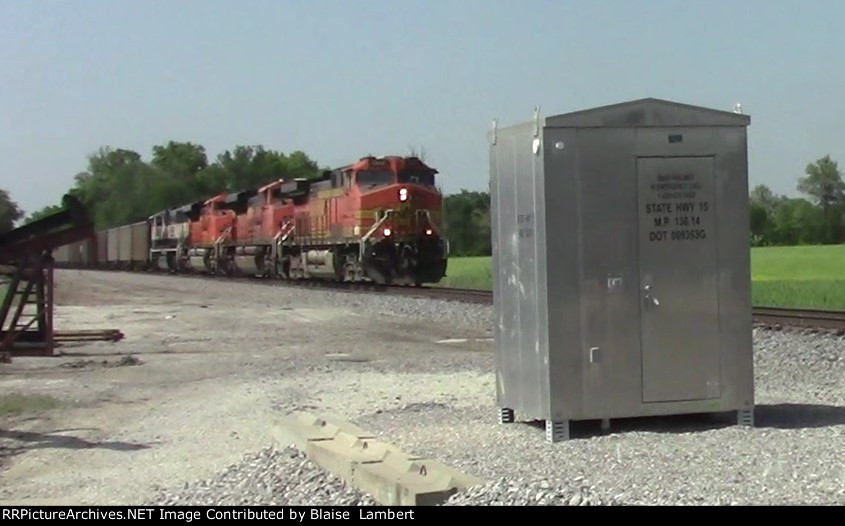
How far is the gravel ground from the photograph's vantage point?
20.9ft

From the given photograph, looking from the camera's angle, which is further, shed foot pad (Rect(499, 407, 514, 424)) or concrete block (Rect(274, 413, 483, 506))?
shed foot pad (Rect(499, 407, 514, 424))

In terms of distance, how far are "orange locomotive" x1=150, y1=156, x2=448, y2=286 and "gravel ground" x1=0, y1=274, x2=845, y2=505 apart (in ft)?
36.3

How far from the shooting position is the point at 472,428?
915 centimetres

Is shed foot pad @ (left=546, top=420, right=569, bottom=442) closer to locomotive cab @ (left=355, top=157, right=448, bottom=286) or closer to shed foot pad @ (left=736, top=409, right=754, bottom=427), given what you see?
shed foot pad @ (left=736, top=409, right=754, bottom=427)

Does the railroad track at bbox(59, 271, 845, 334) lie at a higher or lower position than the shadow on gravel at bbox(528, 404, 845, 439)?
higher

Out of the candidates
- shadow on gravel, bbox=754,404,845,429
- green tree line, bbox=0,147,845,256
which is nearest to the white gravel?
shadow on gravel, bbox=754,404,845,429

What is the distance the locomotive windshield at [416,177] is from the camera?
32656 millimetres

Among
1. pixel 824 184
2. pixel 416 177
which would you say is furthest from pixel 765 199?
pixel 416 177

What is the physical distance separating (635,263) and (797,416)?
2.02 metres

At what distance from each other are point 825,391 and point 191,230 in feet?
153

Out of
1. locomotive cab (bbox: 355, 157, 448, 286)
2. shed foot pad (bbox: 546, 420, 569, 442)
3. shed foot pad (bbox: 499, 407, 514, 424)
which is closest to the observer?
shed foot pad (bbox: 546, 420, 569, 442)

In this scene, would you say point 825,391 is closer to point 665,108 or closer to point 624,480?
point 665,108

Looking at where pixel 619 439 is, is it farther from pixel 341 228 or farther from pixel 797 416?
pixel 341 228
